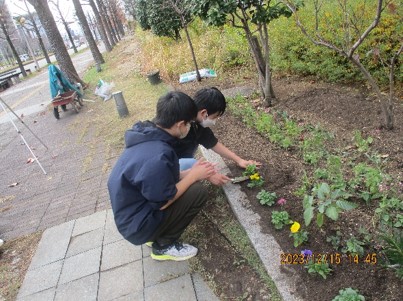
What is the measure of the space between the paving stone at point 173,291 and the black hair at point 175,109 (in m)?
1.14

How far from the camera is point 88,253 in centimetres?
298

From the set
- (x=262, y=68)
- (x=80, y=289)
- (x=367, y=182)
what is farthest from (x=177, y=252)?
(x=262, y=68)

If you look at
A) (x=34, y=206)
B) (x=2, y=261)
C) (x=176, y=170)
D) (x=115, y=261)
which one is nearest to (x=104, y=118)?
(x=34, y=206)

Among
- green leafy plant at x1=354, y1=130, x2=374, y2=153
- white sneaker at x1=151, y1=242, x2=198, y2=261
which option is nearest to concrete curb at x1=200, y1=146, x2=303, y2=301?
white sneaker at x1=151, y1=242, x2=198, y2=261

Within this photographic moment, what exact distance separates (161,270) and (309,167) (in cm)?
158

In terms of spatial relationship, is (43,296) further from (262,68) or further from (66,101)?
(66,101)

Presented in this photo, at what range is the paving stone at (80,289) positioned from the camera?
8.25 feet

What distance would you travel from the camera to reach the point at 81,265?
2854 mm

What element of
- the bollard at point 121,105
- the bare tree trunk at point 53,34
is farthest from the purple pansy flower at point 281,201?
the bare tree trunk at point 53,34

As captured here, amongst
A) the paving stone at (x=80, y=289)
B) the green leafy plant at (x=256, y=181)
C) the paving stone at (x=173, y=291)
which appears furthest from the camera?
the green leafy plant at (x=256, y=181)

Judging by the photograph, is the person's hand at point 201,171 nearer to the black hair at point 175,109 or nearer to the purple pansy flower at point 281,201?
the black hair at point 175,109

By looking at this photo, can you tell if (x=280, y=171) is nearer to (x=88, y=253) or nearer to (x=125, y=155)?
(x=125, y=155)

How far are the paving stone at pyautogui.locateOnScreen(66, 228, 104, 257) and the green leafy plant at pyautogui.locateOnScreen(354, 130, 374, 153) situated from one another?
101 inches

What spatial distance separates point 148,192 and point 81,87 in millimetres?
9357
